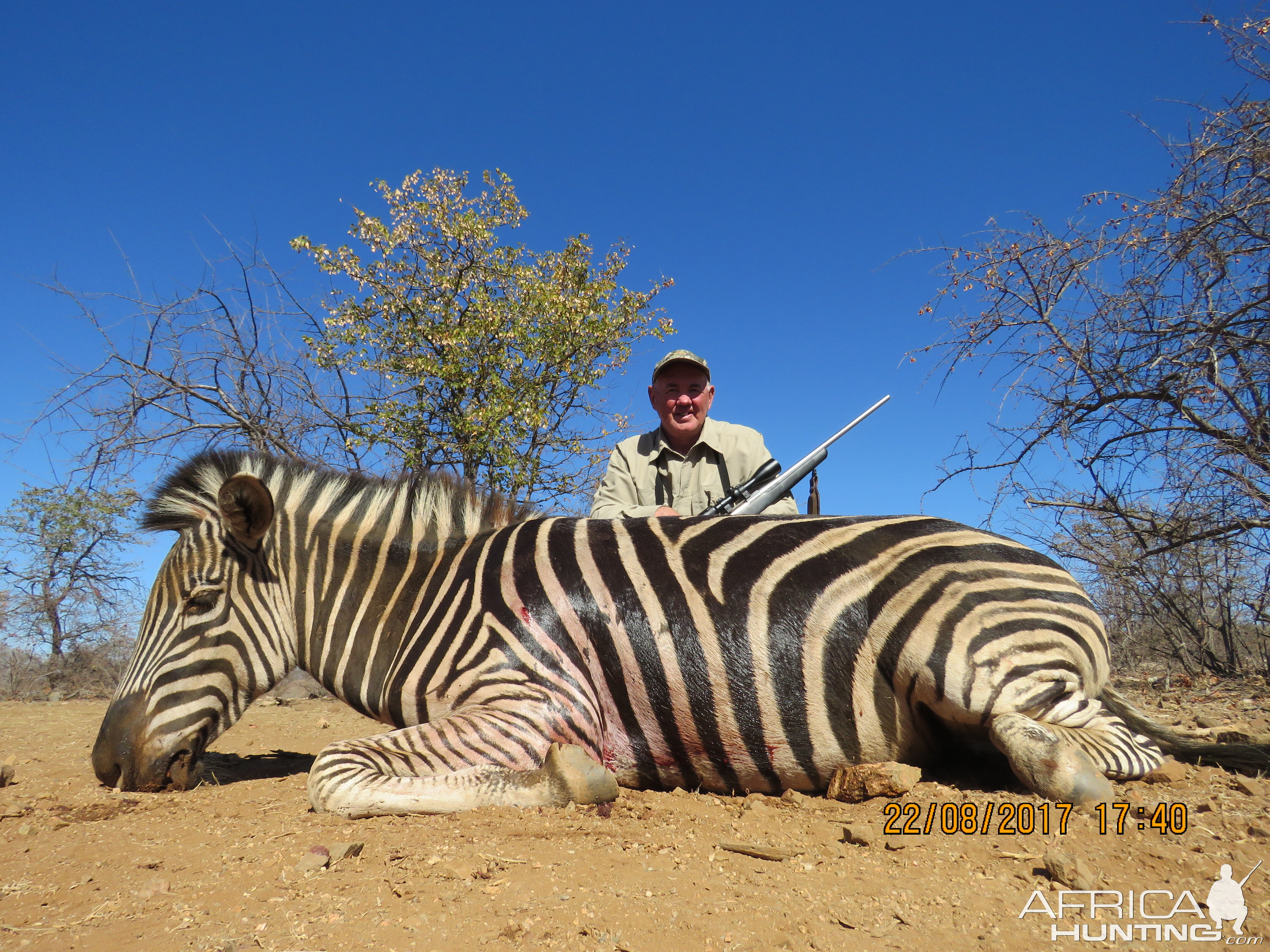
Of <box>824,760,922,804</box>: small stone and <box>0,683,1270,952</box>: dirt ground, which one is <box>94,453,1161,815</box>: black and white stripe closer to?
<box>824,760,922,804</box>: small stone

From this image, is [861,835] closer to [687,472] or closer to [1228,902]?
[1228,902]

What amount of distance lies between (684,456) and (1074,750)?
12.4 ft

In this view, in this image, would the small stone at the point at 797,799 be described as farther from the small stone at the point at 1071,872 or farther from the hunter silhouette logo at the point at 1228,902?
the hunter silhouette logo at the point at 1228,902

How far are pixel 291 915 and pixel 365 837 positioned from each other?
599mm

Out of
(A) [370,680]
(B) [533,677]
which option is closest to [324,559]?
(A) [370,680]

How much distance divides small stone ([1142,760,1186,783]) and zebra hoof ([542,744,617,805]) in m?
2.03

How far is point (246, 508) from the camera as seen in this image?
3.67 m

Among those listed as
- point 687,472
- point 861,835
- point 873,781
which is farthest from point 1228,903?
point 687,472

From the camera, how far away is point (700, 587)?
10.6 feet

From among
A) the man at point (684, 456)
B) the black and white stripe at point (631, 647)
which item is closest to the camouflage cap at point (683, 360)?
the man at point (684, 456)

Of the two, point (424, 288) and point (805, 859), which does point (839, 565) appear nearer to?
point (805, 859)

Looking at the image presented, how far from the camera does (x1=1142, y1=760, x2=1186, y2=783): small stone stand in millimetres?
2805
